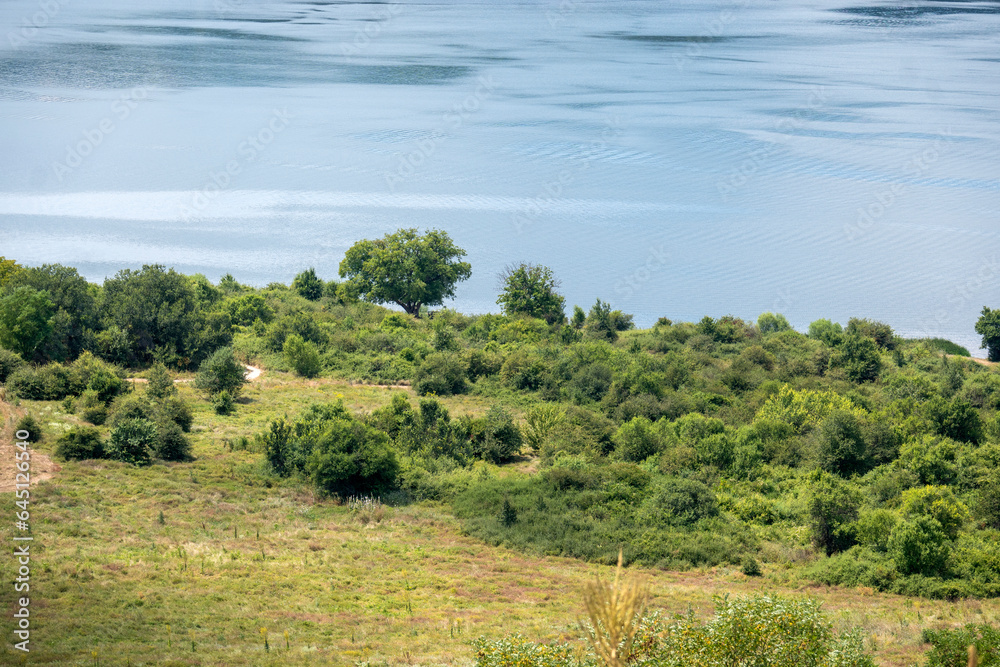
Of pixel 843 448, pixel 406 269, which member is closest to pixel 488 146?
pixel 406 269

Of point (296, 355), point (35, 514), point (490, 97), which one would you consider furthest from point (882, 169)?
point (35, 514)

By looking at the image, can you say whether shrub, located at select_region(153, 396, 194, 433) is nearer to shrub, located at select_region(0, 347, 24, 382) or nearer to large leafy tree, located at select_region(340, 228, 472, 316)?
shrub, located at select_region(0, 347, 24, 382)

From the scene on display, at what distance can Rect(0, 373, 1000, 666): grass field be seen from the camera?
723 inches

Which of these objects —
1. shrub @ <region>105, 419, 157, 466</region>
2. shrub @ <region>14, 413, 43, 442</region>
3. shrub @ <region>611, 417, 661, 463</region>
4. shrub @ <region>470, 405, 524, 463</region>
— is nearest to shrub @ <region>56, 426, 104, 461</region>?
shrub @ <region>105, 419, 157, 466</region>

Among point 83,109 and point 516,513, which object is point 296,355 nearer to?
point 516,513

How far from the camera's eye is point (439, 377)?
142ft

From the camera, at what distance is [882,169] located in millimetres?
94125

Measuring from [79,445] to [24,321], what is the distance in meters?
12.6

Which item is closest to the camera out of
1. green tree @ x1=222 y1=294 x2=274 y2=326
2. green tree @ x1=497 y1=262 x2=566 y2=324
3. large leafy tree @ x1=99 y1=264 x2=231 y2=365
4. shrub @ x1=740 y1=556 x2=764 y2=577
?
shrub @ x1=740 y1=556 x2=764 y2=577

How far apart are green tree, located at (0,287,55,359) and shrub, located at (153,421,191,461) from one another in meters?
12.1

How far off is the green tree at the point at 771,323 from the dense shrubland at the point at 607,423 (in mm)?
2557

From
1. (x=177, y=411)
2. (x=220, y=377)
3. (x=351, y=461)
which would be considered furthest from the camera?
(x=220, y=377)

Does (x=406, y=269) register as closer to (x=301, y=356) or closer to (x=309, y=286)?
(x=309, y=286)

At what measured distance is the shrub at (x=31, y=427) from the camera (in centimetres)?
3041
